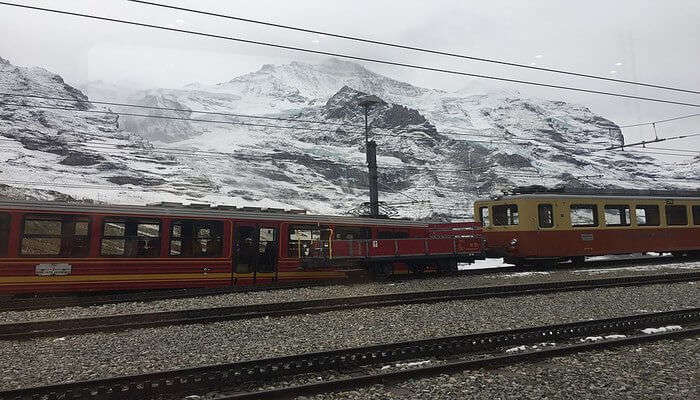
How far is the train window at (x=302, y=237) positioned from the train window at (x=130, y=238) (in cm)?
394

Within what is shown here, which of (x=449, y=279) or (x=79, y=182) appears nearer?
(x=449, y=279)

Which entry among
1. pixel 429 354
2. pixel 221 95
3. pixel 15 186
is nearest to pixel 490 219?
pixel 429 354

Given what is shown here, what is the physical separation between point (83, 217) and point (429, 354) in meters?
9.95

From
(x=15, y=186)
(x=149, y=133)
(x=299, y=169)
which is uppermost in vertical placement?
(x=149, y=133)

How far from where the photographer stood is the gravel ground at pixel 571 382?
4.62 m

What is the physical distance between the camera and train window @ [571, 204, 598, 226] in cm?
1753

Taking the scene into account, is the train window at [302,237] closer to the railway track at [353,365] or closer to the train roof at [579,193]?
the train roof at [579,193]

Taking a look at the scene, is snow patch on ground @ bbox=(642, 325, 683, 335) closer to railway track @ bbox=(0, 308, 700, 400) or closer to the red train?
railway track @ bbox=(0, 308, 700, 400)

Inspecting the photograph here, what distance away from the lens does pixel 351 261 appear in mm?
14211

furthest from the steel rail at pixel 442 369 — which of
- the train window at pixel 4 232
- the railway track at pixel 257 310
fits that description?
the train window at pixel 4 232

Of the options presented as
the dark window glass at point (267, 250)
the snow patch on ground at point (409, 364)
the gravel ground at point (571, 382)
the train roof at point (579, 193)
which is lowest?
the gravel ground at point (571, 382)

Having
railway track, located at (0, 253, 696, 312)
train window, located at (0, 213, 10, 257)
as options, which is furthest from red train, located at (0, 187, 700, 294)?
railway track, located at (0, 253, 696, 312)

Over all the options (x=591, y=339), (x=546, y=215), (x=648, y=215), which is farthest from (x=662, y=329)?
(x=648, y=215)

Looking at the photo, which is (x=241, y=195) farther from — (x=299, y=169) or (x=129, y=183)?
(x=299, y=169)
